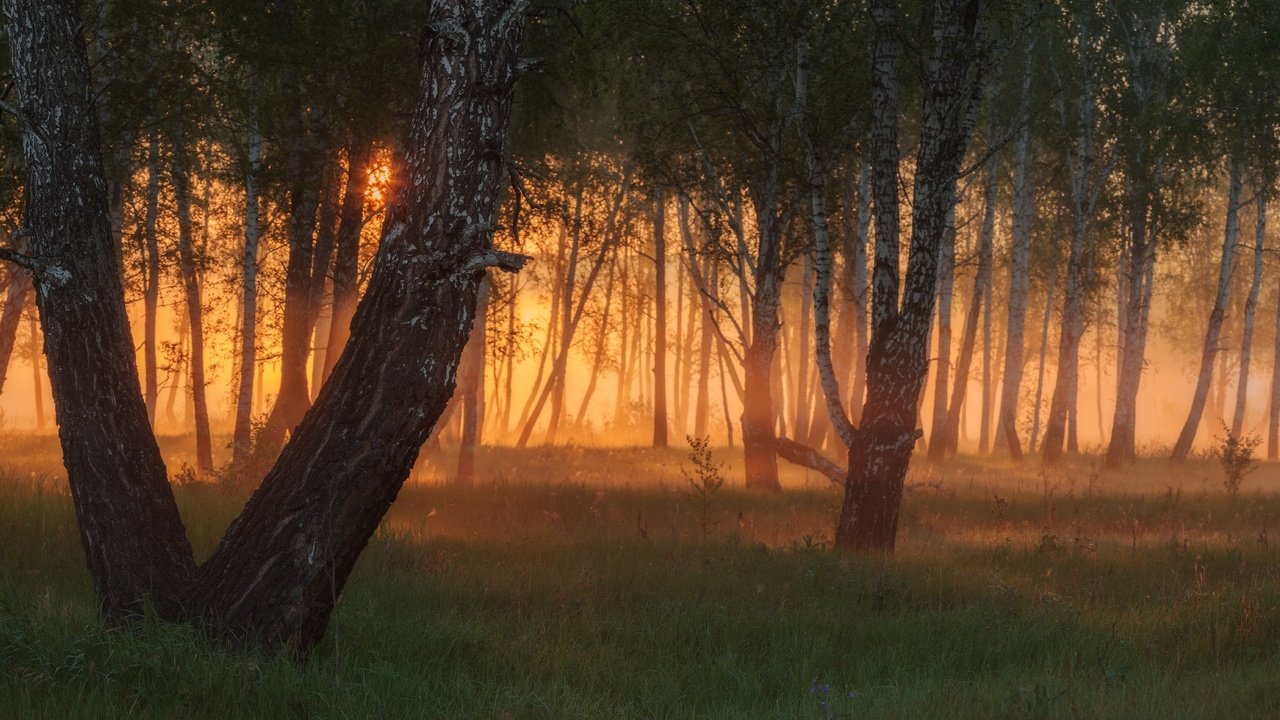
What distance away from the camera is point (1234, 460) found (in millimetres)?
17062

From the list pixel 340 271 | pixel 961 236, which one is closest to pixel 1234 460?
pixel 340 271

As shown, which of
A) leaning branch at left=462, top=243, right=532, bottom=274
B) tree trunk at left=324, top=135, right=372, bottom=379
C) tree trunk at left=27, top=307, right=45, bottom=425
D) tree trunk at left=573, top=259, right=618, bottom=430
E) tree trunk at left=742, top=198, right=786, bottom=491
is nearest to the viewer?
leaning branch at left=462, top=243, right=532, bottom=274

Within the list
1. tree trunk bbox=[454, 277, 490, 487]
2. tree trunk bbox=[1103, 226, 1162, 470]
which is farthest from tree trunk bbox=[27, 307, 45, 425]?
tree trunk bbox=[1103, 226, 1162, 470]

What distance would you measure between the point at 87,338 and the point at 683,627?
162 inches

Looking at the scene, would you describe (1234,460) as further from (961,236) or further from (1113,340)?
(1113,340)

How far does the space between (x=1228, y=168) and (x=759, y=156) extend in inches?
694

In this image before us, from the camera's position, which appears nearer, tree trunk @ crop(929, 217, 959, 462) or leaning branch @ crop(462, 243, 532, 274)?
leaning branch @ crop(462, 243, 532, 274)

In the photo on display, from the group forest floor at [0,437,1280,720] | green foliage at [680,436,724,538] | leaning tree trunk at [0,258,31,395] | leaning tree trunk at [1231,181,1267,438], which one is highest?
leaning tree trunk at [1231,181,1267,438]

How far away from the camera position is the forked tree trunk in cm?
562

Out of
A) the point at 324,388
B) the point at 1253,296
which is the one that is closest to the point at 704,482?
the point at 324,388

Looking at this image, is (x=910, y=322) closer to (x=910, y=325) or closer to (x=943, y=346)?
(x=910, y=325)

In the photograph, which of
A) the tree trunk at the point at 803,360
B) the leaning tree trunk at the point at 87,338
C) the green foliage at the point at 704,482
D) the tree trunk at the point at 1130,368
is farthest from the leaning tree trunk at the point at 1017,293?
the leaning tree trunk at the point at 87,338

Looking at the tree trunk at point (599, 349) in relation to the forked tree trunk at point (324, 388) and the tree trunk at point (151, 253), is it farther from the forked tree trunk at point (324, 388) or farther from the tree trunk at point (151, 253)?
the forked tree trunk at point (324, 388)

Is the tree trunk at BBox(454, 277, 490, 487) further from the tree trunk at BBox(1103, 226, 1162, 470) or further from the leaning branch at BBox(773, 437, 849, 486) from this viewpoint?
the tree trunk at BBox(1103, 226, 1162, 470)
